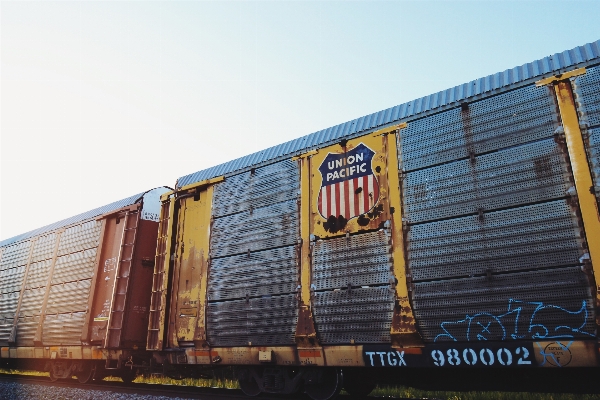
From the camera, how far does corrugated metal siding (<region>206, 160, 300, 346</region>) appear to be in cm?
652

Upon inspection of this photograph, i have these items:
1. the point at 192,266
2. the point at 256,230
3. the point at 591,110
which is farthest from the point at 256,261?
the point at 591,110

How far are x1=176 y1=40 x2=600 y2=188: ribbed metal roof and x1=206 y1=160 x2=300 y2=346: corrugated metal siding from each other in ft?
1.12

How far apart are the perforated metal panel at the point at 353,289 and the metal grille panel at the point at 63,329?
6355 millimetres

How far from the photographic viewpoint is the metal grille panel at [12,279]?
41.7ft

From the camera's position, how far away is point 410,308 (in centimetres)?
→ 534

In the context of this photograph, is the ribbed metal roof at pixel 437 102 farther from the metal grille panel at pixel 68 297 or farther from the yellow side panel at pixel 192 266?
the metal grille panel at pixel 68 297

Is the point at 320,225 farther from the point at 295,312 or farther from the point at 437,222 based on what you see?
the point at 437,222

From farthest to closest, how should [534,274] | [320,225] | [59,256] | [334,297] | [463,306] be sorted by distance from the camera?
[59,256], [320,225], [334,297], [463,306], [534,274]

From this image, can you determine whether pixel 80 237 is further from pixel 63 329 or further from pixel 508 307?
pixel 508 307

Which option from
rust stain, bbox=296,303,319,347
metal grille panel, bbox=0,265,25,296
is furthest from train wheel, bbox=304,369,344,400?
metal grille panel, bbox=0,265,25,296

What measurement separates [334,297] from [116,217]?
20.9ft

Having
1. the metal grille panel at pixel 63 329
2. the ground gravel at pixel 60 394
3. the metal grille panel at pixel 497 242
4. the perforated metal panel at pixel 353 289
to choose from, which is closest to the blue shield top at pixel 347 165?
the perforated metal panel at pixel 353 289

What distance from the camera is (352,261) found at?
19.7 ft

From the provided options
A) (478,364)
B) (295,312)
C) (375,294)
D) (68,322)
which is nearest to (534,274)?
(478,364)
